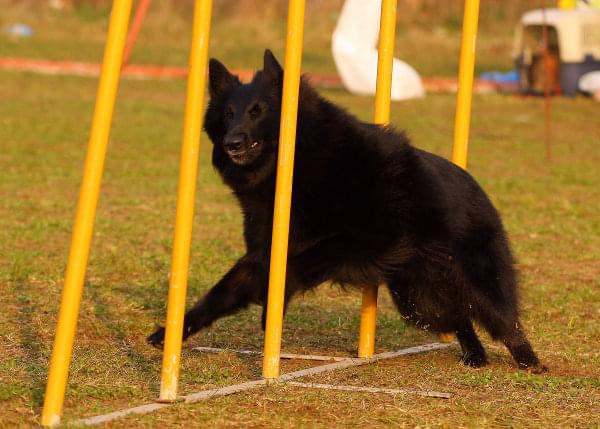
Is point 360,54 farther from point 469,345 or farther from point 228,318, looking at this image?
point 469,345

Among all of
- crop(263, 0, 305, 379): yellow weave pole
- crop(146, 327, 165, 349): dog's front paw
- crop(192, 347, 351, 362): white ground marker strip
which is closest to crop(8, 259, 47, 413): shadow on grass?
crop(146, 327, 165, 349): dog's front paw

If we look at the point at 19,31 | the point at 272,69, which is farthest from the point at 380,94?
the point at 19,31

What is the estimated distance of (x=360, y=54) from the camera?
767 inches

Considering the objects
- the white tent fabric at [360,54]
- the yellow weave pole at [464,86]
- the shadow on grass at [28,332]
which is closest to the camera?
the shadow on grass at [28,332]

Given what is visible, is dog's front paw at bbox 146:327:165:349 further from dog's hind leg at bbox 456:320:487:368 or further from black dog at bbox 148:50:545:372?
dog's hind leg at bbox 456:320:487:368

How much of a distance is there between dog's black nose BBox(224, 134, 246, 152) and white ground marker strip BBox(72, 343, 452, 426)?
979 millimetres

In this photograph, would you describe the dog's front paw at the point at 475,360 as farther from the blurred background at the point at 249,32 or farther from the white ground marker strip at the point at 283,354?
the blurred background at the point at 249,32

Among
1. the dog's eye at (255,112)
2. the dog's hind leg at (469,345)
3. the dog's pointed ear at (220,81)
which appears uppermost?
the dog's pointed ear at (220,81)

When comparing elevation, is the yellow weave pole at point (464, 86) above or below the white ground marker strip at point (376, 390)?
above

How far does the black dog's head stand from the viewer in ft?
15.8

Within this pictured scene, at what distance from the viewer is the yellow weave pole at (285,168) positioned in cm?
424

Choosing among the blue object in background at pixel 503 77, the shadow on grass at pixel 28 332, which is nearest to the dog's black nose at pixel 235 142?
the shadow on grass at pixel 28 332

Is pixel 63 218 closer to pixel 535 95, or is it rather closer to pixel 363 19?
pixel 363 19

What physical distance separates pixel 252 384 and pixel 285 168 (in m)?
0.83
